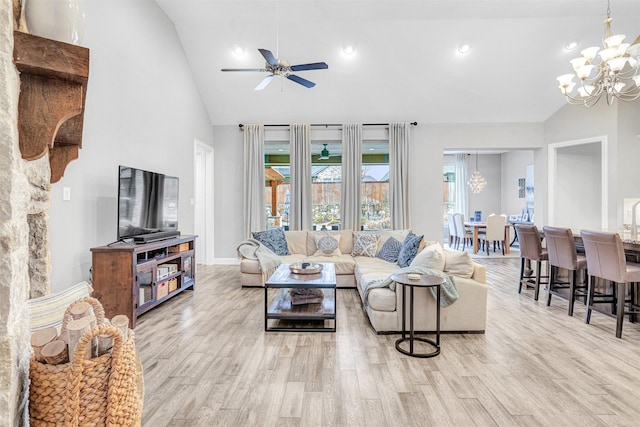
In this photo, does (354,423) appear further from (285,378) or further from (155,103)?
(155,103)

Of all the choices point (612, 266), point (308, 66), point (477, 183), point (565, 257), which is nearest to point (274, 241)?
point (308, 66)

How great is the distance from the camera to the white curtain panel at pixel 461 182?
10.6 m

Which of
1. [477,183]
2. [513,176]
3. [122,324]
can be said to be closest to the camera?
[122,324]

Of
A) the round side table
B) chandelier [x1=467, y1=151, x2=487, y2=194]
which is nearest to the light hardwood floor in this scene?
the round side table

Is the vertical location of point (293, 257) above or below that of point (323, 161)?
below

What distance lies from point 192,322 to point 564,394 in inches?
128

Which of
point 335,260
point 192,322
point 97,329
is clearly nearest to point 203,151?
point 335,260

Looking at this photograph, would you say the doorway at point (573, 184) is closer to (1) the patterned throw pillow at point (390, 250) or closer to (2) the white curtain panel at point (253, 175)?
(1) the patterned throw pillow at point (390, 250)

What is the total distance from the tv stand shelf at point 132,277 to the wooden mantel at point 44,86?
9.04 ft

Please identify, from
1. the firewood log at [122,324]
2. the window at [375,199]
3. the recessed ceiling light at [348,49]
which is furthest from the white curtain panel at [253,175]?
the firewood log at [122,324]

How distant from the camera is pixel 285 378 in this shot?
2379 mm

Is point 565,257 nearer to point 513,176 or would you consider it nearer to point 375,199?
point 375,199

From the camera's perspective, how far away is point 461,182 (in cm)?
1066

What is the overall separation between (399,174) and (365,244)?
193 cm
